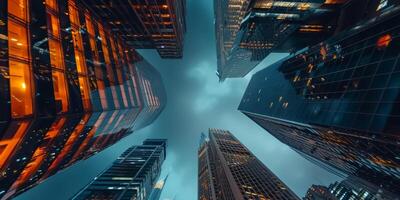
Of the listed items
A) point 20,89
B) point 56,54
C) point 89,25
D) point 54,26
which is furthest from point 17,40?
point 89,25

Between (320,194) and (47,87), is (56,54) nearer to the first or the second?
(47,87)

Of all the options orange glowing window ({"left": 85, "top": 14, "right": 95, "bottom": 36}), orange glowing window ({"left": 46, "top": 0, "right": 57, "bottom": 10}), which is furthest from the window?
orange glowing window ({"left": 85, "top": 14, "right": 95, "bottom": 36})

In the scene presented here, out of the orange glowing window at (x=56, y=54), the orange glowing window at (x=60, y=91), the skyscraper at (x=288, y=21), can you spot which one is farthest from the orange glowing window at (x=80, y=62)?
the skyscraper at (x=288, y=21)

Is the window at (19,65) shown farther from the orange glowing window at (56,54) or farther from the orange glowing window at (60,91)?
the orange glowing window at (56,54)

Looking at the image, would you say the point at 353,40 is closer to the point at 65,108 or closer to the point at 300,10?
the point at 300,10

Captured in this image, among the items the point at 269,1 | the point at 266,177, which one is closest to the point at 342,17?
the point at 269,1

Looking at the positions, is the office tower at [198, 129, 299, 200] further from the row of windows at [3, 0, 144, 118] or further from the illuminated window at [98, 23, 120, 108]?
the row of windows at [3, 0, 144, 118]
